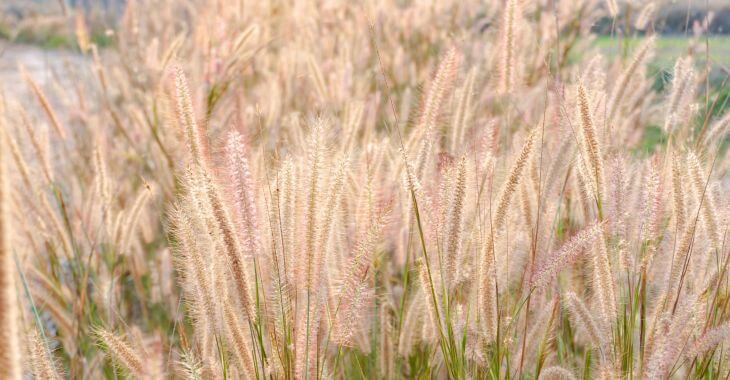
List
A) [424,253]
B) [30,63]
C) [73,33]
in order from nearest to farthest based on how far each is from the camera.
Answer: [424,253]
[30,63]
[73,33]

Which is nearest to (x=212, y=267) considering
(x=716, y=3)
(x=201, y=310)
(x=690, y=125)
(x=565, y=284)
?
(x=201, y=310)

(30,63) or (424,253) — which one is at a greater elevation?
(424,253)

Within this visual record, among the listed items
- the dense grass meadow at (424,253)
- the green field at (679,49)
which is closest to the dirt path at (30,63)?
the green field at (679,49)

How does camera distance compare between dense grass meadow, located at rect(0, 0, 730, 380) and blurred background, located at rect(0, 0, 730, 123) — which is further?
blurred background, located at rect(0, 0, 730, 123)

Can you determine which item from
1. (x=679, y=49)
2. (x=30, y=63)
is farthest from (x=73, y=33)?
(x=679, y=49)

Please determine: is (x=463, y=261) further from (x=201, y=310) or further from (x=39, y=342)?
(x=39, y=342)

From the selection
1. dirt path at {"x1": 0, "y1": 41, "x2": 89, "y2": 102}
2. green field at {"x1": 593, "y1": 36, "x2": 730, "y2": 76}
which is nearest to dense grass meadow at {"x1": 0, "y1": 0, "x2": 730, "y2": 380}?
green field at {"x1": 593, "y1": 36, "x2": 730, "y2": 76}

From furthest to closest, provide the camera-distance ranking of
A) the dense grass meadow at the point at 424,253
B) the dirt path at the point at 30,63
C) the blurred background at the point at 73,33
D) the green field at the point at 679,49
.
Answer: the dirt path at the point at 30,63, the blurred background at the point at 73,33, the green field at the point at 679,49, the dense grass meadow at the point at 424,253

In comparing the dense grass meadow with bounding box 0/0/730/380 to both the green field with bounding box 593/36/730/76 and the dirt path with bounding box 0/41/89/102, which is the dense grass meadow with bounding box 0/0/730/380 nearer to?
the green field with bounding box 593/36/730/76

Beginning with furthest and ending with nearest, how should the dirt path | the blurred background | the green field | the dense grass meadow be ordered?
the dirt path
the blurred background
the green field
the dense grass meadow

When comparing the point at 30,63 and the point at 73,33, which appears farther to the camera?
the point at 73,33

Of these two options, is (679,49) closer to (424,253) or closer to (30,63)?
(424,253)

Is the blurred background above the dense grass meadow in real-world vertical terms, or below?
below

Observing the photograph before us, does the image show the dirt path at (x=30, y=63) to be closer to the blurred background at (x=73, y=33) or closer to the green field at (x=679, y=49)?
the blurred background at (x=73, y=33)
